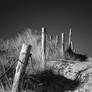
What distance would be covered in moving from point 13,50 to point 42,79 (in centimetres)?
113

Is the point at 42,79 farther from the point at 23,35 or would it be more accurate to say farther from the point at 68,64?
the point at 23,35

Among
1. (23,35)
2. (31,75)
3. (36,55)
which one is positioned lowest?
(31,75)

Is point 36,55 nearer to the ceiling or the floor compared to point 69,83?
nearer to the ceiling

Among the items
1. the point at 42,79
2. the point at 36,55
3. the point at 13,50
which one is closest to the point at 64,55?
the point at 36,55

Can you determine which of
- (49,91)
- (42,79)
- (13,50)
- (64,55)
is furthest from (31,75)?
(64,55)

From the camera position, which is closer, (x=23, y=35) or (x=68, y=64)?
(x=68, y=64)

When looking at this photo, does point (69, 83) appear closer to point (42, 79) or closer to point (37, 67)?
point (42, 79)

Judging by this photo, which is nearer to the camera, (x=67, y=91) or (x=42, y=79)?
(x=67, y=91)

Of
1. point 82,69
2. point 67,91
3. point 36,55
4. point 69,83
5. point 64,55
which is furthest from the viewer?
point 64,55

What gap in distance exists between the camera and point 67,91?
7.82 ft

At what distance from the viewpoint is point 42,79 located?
8.82 ft

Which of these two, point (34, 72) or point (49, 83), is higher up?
point (34, 72)

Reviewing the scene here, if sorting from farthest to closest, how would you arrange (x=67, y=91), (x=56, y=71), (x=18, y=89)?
(x=56, y=71) → (x=67, y=91) → (x=18, y=89)

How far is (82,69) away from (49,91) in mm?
741
